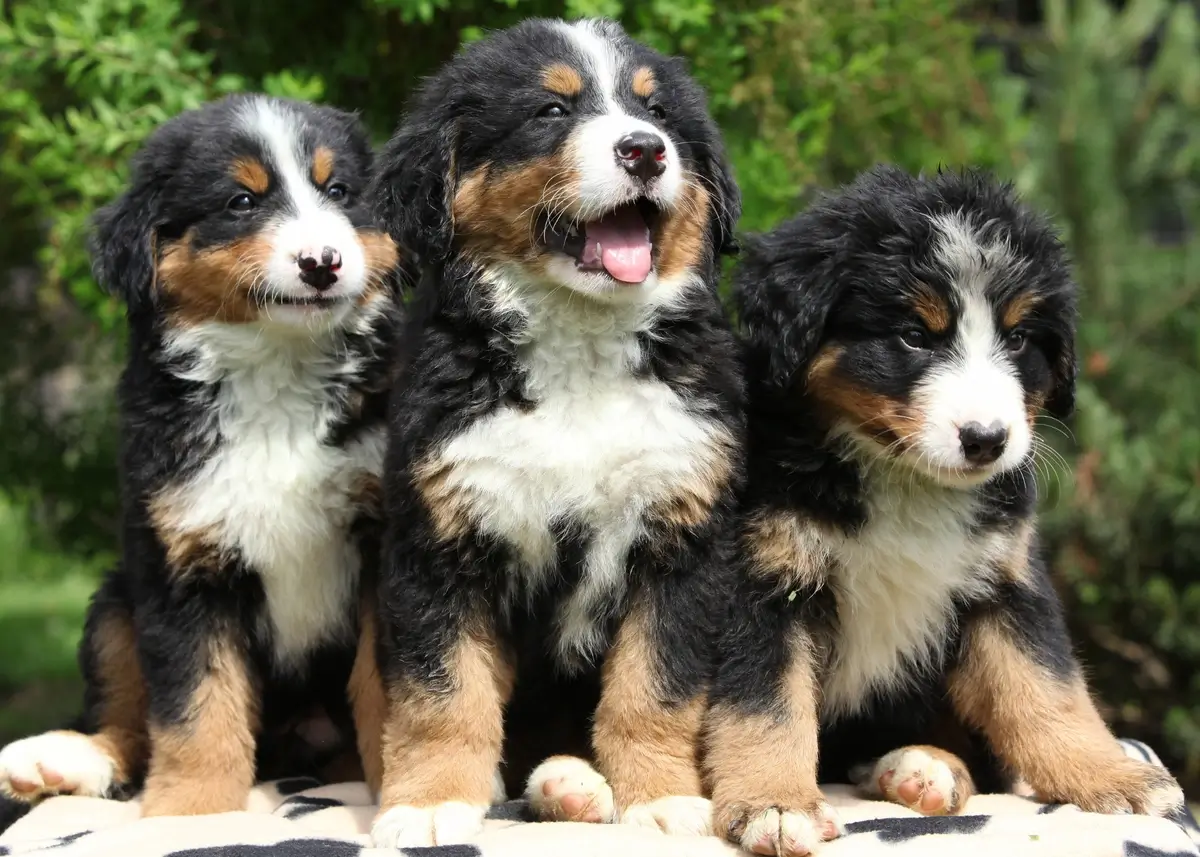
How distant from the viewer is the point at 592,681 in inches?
141

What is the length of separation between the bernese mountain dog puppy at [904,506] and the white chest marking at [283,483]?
45.1 inches

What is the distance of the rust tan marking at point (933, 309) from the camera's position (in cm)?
322

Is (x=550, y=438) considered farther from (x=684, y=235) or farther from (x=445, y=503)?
(x=684, y=235)

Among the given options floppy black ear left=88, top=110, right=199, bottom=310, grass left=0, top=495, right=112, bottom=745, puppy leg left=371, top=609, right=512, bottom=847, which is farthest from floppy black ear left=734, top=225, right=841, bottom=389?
grass left=0, top=495, right=112, bottom=745

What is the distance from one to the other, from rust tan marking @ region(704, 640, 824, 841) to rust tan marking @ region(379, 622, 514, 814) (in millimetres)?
551

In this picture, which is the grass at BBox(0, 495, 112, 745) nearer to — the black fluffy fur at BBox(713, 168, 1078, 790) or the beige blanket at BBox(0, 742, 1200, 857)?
the beige blanket at BBox(0, 742, 1200, 857)

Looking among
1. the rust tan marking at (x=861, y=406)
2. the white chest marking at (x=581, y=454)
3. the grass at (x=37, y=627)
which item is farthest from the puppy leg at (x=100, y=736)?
the rust tan marking at (x=861, y=406)

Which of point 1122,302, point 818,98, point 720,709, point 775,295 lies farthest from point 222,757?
point 1122,302

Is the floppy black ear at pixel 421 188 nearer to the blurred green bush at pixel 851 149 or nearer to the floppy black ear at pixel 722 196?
the floppy black ear at pixel 722 196

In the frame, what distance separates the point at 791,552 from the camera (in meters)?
3.33

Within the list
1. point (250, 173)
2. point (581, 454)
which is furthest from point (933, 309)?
point (250, 173)

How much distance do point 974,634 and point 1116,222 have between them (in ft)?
13.1

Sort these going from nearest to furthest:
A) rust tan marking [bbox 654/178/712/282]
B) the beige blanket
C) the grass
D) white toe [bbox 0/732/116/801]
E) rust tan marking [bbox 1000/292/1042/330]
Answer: the beige blanket, rust tan marking [bbox 1000/292/1042/330], rust tan marking [bbox 654/178/712/282], white toe [bbox 0/732/116/801], the grass

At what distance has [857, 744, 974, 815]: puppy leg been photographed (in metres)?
3.42
